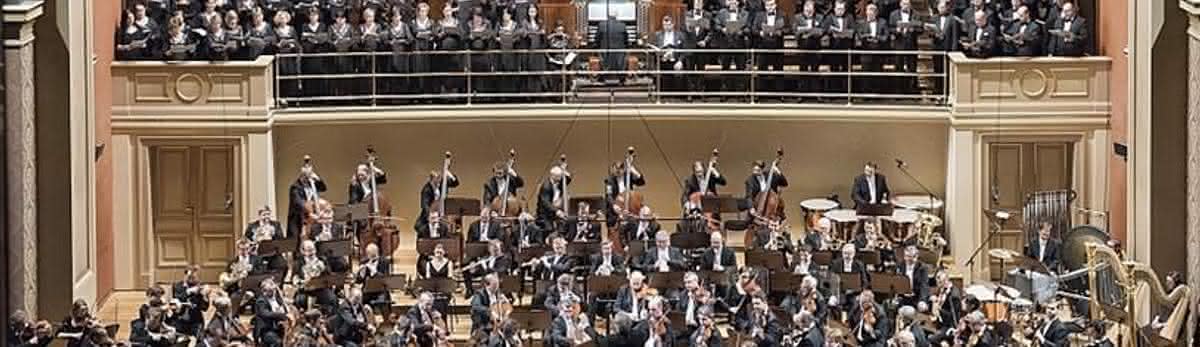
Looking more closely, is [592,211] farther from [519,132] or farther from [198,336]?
[198,336]

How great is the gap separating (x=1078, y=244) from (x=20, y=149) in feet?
28.2

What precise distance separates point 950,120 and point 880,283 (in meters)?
4.19

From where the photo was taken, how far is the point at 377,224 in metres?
28.4

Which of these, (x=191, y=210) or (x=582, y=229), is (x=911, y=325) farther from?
(x=191, y=210)

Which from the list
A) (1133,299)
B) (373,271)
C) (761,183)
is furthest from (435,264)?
(1133,299)

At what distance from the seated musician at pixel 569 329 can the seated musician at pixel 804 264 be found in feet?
6.52

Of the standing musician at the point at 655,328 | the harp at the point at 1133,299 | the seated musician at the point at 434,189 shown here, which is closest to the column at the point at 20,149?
the seated musician at the point at 434,189

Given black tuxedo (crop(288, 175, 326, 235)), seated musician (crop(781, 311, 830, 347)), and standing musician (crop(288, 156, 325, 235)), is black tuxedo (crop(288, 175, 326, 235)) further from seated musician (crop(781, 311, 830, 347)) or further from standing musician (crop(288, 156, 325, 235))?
seated musician (crop(781, 311, 830, 347))

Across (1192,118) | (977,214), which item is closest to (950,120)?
(977,214)

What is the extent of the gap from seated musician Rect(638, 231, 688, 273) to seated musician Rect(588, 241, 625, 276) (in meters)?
0.22

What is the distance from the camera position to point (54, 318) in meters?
27.6

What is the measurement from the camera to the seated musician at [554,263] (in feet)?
86.4

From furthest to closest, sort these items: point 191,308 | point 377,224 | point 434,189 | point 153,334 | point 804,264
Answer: point 434,189, point 377,224, point 804,264, point 191,308, point 153,334

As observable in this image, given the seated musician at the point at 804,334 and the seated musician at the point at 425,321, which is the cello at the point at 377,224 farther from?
the seated musician at the point at 804,334
